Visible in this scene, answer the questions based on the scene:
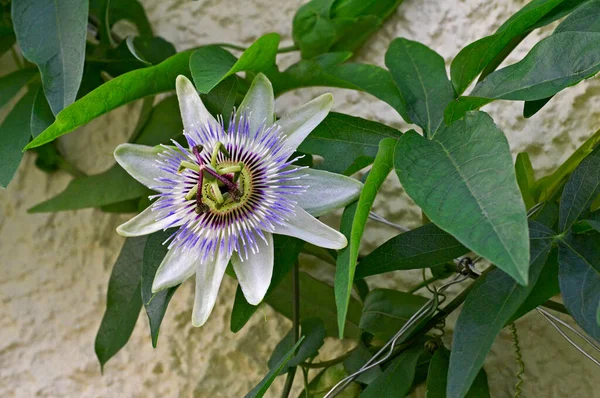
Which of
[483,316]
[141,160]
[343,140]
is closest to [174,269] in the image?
[141,160]

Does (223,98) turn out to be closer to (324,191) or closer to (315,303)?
(324,191)

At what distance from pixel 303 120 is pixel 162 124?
16.1 inches

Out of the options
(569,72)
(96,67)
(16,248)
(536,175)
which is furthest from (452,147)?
(16,248)

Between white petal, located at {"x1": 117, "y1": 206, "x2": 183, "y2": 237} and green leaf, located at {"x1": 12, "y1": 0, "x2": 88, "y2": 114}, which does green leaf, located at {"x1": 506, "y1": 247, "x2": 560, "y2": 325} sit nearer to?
white petal, located at {"x1": 117, "y1": 206, "x2": 183, "y2": 237}

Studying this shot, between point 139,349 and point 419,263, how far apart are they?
2.01ft

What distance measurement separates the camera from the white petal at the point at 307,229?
780mm

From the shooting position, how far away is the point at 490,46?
0.80 meters

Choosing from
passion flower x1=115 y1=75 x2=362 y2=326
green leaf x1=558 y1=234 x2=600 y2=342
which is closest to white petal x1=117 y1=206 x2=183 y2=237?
passion flower x1=115 y1=75 x2=362 y2=326

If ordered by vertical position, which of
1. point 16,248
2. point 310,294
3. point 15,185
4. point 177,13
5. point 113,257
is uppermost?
point 177,13

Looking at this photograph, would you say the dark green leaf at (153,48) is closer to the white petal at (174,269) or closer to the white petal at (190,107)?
the white petal at (190,107)

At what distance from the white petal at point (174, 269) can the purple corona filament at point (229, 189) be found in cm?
1

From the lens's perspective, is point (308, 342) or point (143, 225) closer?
point (143, 225)

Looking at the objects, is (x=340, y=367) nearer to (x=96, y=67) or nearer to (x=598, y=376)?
(x=598, y=376)

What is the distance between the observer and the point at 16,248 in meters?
1.27
